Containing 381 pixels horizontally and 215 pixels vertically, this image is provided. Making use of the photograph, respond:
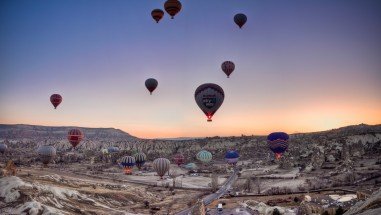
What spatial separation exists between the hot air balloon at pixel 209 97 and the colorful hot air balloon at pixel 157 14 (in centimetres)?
1454

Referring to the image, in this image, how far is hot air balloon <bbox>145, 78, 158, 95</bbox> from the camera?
59.0 m

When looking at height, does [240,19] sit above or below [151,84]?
above

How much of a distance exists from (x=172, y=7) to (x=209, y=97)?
49.2 ft

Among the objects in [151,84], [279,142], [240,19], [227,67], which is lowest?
[279,142]

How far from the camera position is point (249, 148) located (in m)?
142

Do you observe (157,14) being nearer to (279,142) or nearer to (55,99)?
(279,142)

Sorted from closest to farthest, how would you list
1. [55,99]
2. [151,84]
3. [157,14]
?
[157,14] → [151,84] → [55,99]

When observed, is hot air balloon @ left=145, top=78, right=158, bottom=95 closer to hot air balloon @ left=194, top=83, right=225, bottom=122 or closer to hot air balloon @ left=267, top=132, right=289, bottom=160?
hot air balloon @ left=194, top=83, right=225, bottom=122

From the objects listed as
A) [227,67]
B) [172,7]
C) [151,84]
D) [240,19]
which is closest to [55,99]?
[151,84]

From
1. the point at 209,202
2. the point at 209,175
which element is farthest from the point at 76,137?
the point at 209,202

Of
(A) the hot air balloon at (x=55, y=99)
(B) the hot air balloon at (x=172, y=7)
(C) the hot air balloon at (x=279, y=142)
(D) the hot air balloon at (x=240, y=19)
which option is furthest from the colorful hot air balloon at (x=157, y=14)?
(A) the hot air balloon at (x=55, y=99)

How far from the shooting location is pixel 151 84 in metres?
59.0

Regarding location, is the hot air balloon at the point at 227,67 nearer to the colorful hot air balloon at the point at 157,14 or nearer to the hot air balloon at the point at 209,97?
the hot air balloon at the point at 209,97

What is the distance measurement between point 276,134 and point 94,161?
299ft
